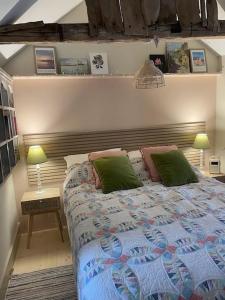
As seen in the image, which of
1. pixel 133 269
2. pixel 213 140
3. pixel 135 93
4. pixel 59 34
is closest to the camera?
pixel 133 269

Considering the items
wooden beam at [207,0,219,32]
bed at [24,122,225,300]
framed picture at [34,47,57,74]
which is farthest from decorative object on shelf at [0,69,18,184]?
wooden beam at [207,0,219,32]

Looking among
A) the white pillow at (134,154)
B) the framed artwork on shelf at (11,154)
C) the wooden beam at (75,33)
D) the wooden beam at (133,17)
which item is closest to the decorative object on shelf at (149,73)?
the wooden beam at (75,33)

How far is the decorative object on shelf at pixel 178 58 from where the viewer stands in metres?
3.30

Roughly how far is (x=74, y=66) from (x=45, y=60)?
0.35 metres

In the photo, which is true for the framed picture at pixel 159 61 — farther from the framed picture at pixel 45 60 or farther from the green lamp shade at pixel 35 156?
the green lamp shade at pixel 35 156

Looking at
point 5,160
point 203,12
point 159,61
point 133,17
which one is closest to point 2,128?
point 5,160

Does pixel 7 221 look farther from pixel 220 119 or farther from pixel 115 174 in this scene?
pixel 220 119

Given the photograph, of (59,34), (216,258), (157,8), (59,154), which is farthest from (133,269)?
(59,154)

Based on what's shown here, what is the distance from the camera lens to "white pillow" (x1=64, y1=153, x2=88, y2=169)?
A: 2945mm

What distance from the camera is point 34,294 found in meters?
2.03

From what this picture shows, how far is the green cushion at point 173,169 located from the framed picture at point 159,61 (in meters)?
1.24

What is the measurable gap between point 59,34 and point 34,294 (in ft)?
6.98

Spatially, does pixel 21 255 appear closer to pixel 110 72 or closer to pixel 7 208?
pixel 7 208

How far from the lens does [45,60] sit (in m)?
2.97
